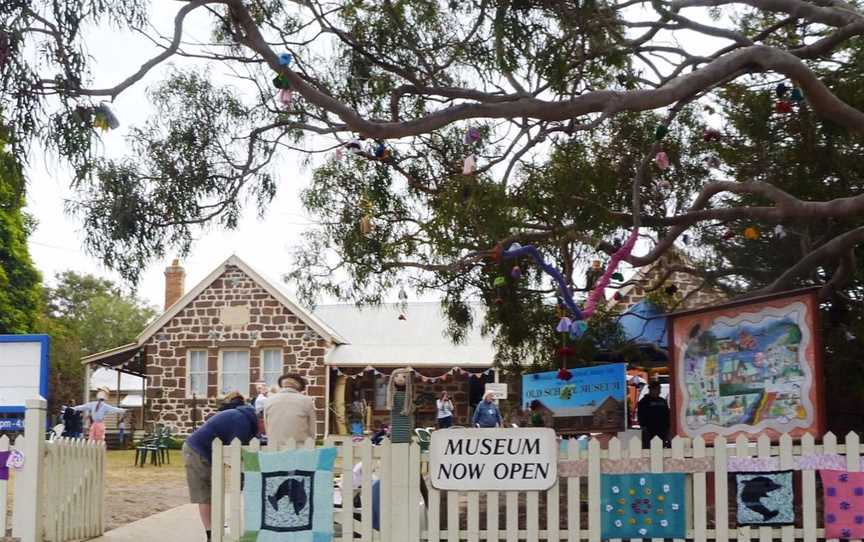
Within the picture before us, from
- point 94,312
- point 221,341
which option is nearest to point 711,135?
point 221,341

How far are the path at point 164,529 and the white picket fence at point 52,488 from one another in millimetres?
306

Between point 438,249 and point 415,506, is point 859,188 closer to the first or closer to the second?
point 438,249

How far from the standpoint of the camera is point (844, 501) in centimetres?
904

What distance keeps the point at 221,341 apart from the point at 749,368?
2541cm

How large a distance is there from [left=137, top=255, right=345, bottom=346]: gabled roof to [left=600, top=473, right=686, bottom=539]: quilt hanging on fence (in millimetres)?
25583

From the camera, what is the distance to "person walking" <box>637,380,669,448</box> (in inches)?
642

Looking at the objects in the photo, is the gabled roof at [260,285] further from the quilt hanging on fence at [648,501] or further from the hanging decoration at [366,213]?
the quilt hanging on fence at [648,501]

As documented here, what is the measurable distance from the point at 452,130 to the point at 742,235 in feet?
13.8

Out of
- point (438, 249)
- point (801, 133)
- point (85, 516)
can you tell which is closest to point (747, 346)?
point (801, 133)

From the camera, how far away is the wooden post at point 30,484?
10125 mm

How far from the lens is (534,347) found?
57.8 feet

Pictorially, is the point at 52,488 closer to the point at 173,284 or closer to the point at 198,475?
the point at 198,475

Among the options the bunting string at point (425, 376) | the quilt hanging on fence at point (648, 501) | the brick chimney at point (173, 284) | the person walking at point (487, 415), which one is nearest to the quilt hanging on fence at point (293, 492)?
the quilt hanging on fence at point (648, 501)

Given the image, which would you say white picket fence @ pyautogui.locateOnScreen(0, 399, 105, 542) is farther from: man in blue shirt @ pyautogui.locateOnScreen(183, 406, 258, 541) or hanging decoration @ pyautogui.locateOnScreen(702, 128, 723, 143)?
hanging decoration @ pyautogui.locateOnScreen(702, 128, 723, 143)
